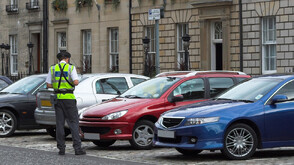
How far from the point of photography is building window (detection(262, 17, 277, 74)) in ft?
108

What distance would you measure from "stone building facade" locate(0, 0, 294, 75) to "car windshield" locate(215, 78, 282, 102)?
1687 cm

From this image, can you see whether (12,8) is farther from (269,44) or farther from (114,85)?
(114,85)

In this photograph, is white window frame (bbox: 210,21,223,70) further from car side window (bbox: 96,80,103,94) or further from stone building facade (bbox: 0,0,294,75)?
car side window (bbox: 96,80,103,94)

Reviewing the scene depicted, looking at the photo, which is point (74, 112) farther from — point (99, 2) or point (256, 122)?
point (99, 2)

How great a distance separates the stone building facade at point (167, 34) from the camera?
33.0m

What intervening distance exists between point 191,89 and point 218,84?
2.21 feet

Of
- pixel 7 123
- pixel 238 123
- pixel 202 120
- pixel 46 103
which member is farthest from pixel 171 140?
pixel 7 123

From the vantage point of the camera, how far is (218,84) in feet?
57.5

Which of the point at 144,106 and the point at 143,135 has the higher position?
the point at 144,106

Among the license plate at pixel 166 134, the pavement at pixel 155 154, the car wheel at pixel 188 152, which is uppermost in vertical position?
the license plate at pixel 166 134

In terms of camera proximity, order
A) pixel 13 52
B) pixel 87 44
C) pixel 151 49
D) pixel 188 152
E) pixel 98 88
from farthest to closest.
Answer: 1. pixel 13 52
2. pixel 87 44
3. pixel 151 49
4. pixel 98 88
5. pixel 188 152

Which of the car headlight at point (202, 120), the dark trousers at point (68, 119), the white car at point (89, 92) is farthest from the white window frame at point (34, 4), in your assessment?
the car headlight at point (202, 120)

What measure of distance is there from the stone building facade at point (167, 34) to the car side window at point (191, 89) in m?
15.4

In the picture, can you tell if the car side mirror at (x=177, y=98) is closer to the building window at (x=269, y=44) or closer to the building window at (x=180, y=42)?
the building window at (x=269, y=44)
